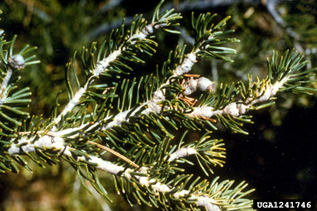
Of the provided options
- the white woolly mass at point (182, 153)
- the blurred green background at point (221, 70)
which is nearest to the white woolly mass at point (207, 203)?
the white woolly mass at point (182, 153)

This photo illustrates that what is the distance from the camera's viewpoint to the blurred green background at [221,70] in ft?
1.19

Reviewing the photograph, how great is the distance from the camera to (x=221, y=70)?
0.39m

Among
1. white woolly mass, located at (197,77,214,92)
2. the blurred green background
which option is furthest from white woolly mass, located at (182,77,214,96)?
the blurred green background

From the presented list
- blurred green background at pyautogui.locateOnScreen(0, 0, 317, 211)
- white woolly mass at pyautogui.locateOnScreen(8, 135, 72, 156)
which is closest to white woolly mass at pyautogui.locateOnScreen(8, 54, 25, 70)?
white woolly mass at pyautogui.locateOnScreen(8, 135, 72, 156)

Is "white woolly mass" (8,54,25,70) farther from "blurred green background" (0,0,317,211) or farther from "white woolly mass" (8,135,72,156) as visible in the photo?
"blurred green background" (0,0,317,211)

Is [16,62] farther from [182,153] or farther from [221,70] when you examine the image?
[221,70]

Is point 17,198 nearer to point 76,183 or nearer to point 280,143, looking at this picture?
point 76,183

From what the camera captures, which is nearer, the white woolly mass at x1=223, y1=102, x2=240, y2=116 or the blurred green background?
the white woolly mass at x1=223, y1=102, x2=240, y2=116

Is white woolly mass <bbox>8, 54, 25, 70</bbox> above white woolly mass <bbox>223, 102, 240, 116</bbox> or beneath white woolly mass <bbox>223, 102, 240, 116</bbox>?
above

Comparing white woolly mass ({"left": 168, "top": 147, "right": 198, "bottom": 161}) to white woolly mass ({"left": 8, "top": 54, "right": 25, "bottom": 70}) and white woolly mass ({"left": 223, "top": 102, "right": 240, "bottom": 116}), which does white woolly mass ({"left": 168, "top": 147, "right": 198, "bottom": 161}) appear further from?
white woolly mass ({"left": 8, "top": 54, "right": 25, "bottom": 70})

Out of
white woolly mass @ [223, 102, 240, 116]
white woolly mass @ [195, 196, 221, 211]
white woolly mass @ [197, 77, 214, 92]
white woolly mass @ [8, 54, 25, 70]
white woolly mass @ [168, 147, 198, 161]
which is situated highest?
white woolly mass @ [8, 54, 25, 70]

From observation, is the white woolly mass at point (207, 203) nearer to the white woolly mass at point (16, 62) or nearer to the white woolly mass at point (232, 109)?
the white woolly mass at point (232, 109)

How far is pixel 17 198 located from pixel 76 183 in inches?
5.0

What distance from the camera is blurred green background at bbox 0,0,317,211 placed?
0.36 m
